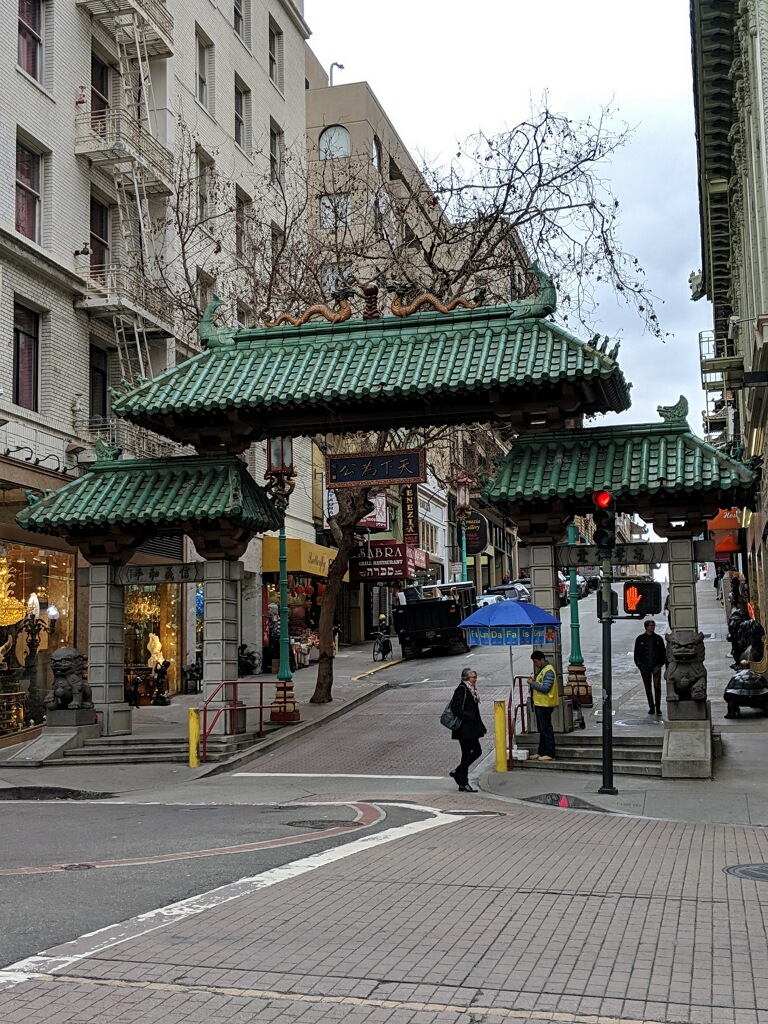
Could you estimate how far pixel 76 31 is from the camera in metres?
26.6

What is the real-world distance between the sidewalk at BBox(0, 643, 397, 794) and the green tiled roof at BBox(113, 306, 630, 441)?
19.7ft

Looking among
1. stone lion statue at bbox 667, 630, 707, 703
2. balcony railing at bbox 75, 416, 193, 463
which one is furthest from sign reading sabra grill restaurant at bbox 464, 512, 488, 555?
stone lion statue at bbox 667, 630, 707, 703

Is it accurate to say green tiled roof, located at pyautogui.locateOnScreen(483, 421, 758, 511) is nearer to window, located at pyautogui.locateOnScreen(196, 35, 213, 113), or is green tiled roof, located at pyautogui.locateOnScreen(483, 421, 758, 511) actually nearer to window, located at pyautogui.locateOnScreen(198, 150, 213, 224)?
window, located at pyautogui.locateOnScreen(198, 150, 213, 224)

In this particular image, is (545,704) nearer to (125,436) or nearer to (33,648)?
(33,648)

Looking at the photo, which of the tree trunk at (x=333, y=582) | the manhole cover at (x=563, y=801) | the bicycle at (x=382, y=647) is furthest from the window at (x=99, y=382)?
the manhole cover at (x=563, y=801)

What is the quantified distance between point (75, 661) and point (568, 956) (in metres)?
14.9

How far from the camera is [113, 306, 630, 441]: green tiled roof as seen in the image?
18.0 meters

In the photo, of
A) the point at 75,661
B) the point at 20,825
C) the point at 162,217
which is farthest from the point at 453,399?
the point at 162,217

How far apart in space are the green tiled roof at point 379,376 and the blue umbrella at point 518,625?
3.48 metres

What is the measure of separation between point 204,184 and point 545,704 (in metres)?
21.9

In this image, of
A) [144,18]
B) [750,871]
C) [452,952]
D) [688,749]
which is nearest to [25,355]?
[144,18]

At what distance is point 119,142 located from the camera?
26.1 metres

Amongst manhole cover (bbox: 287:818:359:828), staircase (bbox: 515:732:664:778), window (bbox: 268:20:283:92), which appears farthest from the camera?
window (bbox: 268:20:283:92)

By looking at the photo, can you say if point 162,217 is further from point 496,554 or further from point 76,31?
point 496,554
